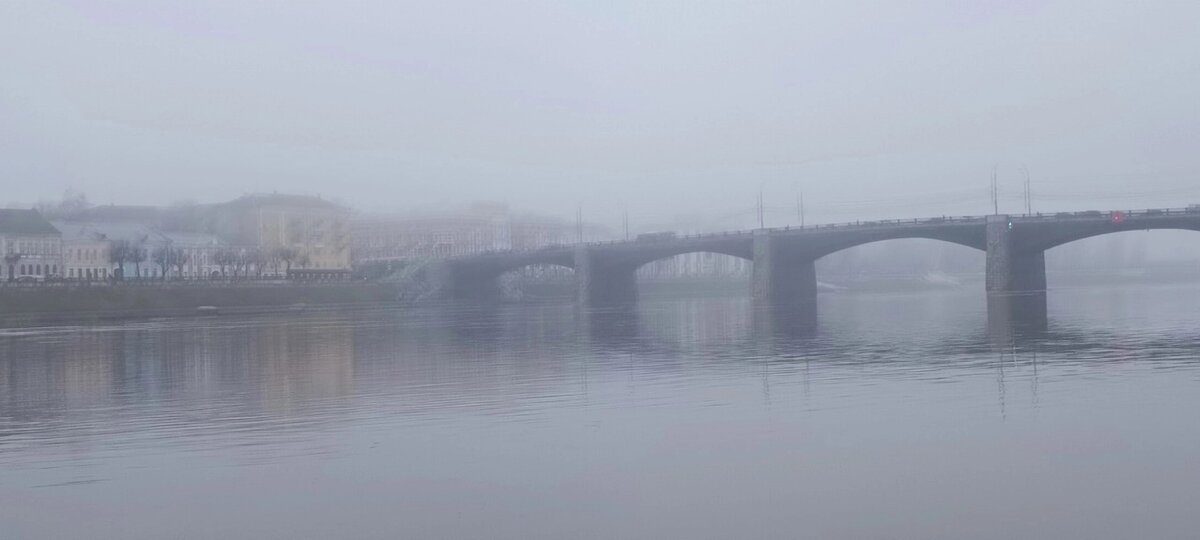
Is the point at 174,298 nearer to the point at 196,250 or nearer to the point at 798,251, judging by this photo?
the point at 196,250

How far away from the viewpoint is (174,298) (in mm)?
86750

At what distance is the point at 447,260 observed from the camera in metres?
112

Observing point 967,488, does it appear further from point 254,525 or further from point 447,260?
point 447,260

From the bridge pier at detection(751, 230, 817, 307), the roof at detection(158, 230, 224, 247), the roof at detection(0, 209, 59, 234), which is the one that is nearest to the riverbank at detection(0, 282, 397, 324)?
the roof at detection(0, 209, 59, 234)

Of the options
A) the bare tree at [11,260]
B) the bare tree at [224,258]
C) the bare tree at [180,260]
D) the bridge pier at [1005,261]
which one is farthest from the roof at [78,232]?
the bridge pier at [1005,261]

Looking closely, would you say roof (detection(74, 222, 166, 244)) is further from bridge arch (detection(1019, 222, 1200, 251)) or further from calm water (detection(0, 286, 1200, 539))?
calm water (detection(0, 286, 1200, 539))

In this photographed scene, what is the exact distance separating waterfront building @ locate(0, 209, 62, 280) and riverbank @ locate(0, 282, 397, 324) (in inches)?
692

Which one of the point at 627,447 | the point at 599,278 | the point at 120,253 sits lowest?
the point at 627,447

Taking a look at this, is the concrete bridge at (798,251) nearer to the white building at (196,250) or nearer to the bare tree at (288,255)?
the bare tree at (288,255)

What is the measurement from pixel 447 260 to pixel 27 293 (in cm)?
4162

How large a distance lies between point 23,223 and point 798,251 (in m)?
67.4

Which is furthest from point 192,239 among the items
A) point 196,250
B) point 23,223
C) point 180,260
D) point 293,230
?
point 23,223

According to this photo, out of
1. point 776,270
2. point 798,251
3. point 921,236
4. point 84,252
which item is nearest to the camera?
point 921,236

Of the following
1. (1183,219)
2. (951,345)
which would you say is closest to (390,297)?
(1183,219)
